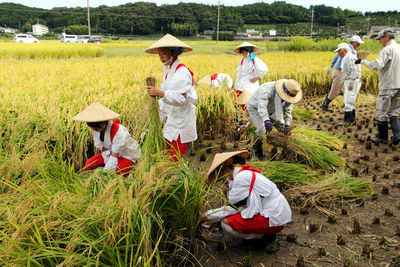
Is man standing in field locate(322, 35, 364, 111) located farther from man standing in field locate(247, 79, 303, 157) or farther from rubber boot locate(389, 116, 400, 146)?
man standing in field locate(247, 79, 303, 157)

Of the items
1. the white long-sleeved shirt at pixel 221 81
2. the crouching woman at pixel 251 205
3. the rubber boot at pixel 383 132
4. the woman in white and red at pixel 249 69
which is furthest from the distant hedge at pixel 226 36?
the crouching woman at pixel 251 205

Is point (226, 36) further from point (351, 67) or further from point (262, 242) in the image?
point (262, 242)

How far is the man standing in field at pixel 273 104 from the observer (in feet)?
11.3

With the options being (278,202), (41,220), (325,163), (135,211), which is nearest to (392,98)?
(325,163)

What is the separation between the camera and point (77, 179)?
234cm

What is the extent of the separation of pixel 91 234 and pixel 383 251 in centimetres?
216

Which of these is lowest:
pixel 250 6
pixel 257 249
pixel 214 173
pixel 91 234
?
pixel 257 249

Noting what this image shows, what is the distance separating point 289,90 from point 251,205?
1.82 m

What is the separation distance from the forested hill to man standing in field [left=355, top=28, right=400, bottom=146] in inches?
2173

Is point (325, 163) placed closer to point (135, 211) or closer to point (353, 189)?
point (353, 189)


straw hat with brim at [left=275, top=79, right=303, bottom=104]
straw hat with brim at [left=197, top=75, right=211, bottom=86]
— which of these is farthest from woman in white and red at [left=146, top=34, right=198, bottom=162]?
straw hat with brim at [left=197, top=75, right=211, bottom=86]

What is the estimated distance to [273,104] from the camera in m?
3.90

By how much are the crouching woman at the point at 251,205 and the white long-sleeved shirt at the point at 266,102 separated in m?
1.65

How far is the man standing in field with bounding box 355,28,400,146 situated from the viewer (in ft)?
14.7
